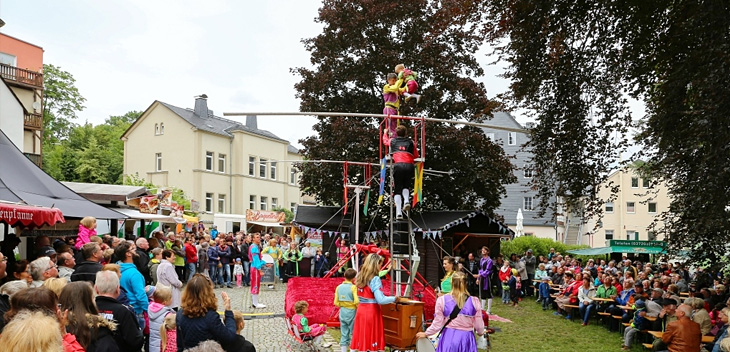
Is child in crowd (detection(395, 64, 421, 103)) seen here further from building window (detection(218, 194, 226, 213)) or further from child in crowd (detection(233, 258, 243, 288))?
building window (detection(218, 194, 226, 213))

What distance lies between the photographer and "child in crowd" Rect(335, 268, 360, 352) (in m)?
10.2

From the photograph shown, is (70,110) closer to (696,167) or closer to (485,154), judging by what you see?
(485,154)

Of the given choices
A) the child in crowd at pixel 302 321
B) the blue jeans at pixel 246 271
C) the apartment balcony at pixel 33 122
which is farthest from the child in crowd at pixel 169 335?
the apartment balcony at pixel 33 122

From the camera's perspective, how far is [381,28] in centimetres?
2689

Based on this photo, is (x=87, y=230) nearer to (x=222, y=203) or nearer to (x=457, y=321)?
(x=457, y=321)

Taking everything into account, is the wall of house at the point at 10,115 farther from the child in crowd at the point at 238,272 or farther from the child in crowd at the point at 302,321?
the child in crowd at the point at 302,321

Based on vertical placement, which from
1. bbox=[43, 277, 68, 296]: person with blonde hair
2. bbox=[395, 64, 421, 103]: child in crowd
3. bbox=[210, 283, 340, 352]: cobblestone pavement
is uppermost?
bbox=[395, 64, 421, 103]: child in crowd

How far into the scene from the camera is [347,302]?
33.5ft

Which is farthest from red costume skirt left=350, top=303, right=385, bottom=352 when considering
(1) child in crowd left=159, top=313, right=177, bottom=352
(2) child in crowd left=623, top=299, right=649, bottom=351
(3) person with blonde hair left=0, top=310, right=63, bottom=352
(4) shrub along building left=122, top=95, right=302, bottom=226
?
(4) shrub along building left=122, top=95, right=302, bottom=226

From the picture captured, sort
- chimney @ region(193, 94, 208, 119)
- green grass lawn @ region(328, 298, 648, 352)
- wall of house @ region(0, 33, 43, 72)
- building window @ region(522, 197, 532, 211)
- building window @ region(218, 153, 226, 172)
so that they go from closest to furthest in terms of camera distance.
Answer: green grass lawn @ region(328, 298, 648, 352) → wall of house @ region(0, 33, 43, 72) → building window @ region(218, 153, 226, 172) → chimney @ region(193, 94, 208, 119) → building window @ region(522, 197, 532, 211)

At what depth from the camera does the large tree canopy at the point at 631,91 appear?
8.48 meters

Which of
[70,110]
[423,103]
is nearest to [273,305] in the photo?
[423,103]

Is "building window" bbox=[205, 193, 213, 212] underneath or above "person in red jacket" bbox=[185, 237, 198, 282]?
above

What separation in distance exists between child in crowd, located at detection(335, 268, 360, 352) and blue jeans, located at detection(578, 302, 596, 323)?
8.97m
